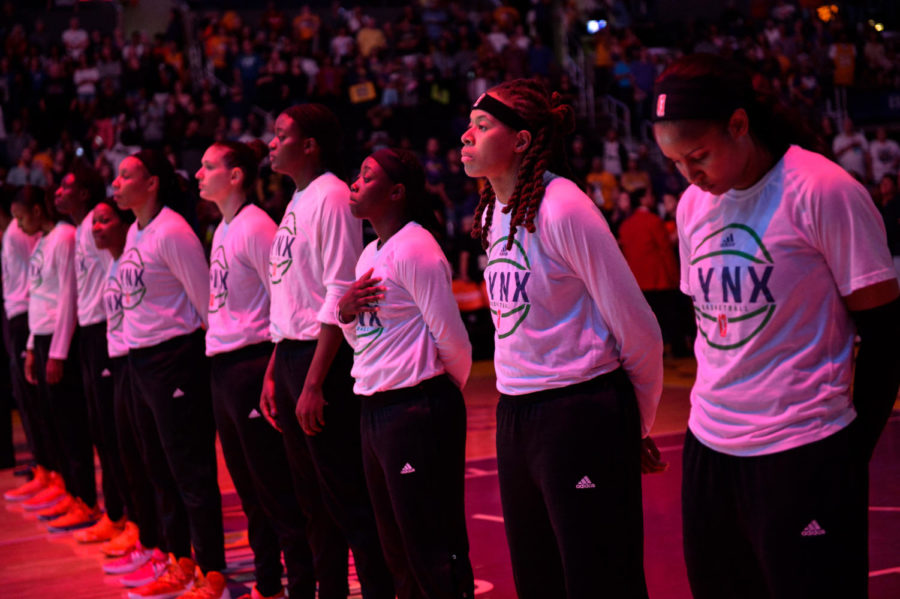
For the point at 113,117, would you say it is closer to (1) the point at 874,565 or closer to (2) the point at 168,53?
(2) the point at 168,53

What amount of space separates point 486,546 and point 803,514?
344cm

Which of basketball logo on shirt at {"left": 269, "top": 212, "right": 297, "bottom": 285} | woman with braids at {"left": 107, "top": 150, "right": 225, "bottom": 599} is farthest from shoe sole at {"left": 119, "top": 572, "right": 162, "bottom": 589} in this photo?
basketball logo on shirt at {"left": 269, "top": 212, "right": 297, "bottom": 285}

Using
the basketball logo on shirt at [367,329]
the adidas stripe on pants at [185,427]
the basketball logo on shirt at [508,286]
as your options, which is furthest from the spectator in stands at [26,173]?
the basketball logo on shirt at [508,286]

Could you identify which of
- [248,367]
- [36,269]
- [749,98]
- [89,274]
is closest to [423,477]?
[248,367]

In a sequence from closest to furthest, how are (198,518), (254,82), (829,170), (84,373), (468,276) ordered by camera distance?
(829,170) → (198,518) → (84,373) → (468,276) → (254,82)

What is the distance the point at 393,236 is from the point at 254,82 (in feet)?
47.8

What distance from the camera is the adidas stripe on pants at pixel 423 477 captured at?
3584mm

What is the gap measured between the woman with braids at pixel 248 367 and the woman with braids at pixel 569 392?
1.87 m

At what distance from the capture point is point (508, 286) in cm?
301

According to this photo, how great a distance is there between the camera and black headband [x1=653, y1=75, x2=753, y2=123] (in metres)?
2.40

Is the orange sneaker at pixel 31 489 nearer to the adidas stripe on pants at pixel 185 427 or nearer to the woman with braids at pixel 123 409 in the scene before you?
the woman with braids at pixel 123 409

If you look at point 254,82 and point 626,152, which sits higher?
point 254,82

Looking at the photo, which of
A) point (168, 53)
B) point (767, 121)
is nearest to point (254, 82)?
point (168, 53)

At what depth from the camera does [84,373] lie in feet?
20.8
